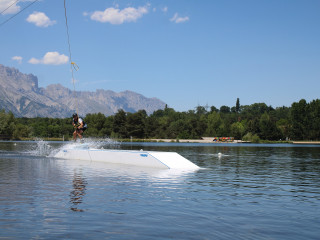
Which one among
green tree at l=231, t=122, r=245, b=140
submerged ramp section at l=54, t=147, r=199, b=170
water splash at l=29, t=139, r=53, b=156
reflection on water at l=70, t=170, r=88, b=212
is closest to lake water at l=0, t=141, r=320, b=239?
reflection on water at l=70, t=170, r=88, b=212

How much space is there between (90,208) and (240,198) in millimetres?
5895

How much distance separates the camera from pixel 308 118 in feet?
516

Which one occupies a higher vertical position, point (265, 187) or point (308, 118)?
point (308, 118)

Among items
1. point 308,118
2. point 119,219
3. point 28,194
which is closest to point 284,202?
point 119,219

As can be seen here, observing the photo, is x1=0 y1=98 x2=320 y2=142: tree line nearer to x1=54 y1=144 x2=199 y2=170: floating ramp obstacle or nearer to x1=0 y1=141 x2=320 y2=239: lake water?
x1=54 y1=144 x2=199 y2=170: floating ramp obstacle

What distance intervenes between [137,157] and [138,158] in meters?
0.15

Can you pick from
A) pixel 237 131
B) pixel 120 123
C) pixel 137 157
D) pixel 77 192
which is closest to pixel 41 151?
pixel 137 157

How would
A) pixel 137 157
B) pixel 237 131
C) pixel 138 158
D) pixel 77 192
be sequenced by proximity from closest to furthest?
pixel 77 192, pixel 138 158, pixel 137 157, pixel 237 131

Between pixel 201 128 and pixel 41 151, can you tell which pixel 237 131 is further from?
pixel 41 151

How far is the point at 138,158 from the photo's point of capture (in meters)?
28.6

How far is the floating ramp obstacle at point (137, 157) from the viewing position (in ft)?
87.2

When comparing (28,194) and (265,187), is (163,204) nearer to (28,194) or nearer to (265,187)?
(28,194)

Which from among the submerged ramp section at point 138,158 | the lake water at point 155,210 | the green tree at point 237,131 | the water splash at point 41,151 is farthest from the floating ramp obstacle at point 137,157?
the green tree at point 237,131

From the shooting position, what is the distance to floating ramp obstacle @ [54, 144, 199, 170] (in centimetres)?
2658
